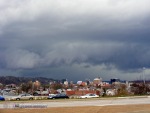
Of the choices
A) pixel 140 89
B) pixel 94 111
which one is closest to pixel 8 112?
pixel 94 111

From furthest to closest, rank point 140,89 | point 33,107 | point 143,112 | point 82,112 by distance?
point 140,89 < point 33,107 < point 82,112 < point 143,112

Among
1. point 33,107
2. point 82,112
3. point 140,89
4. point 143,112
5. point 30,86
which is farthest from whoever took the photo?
point 30,86

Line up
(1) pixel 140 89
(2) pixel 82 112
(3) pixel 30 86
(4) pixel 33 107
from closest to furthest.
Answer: (2) pixel 82 112, (4) pixel 33 107, (1) pixel 140 89, (3) pixel 30 86

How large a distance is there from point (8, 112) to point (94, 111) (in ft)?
26.4

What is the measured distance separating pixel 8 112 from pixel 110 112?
9555mm

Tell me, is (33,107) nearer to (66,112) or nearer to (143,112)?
(66,112)

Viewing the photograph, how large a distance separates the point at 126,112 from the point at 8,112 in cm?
1101

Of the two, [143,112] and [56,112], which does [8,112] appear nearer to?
[56,112]

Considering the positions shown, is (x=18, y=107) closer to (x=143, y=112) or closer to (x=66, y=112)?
(x=66, y=112)

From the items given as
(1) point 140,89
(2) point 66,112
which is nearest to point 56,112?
(2) point 66,112

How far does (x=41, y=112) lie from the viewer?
103ft

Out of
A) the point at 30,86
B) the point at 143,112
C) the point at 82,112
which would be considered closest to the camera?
the point at 143,112

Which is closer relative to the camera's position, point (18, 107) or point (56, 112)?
point (56, 112)

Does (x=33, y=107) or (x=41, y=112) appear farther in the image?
(x=33, y=107)
